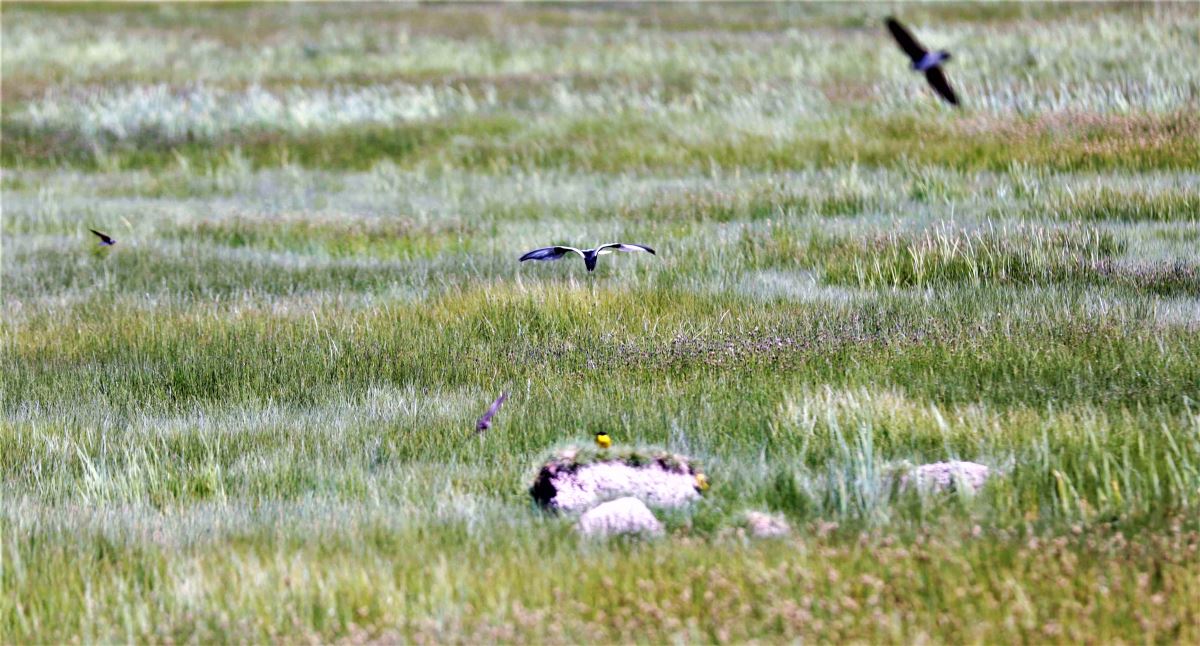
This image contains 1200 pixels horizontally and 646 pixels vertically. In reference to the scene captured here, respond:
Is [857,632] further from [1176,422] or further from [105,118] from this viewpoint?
[105,118]

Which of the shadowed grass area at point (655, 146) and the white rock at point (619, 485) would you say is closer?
the white rock at point (619, 485)

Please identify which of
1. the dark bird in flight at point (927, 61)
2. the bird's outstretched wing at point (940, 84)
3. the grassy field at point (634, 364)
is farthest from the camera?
the bird's outstretched wing at point (940, 84)

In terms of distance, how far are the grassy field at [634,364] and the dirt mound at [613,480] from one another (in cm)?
15

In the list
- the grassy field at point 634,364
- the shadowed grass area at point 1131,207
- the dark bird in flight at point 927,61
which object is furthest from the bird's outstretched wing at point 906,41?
the shadowed grass area at point 1131,207

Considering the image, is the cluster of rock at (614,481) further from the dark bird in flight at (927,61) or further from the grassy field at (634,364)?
the dark bird in flight at (927,61)

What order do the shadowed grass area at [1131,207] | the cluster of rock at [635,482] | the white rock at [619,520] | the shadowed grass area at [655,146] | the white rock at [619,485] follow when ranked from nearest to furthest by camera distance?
1. the white rock at [619,520]
2. the cluster of rock at [635,482]
3. the white rock at [619,485]
4. the shadowed grass area at [1131,207]
5. the shadowed grass area at [655,146]

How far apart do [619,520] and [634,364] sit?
7.86 ft

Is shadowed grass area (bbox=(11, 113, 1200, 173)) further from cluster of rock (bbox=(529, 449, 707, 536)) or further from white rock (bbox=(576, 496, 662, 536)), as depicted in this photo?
white rock (bbox=(576, 496, 662, 536))

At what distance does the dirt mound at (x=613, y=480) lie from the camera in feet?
16.5

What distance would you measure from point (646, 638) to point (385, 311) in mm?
4719

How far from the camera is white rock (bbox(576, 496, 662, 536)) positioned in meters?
4.66

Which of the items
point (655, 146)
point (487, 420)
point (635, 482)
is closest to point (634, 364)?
point (487, 420)

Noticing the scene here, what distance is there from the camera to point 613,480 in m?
5.15

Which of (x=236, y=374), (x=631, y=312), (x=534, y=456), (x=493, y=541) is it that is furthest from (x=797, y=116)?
(x=493, y=541)
